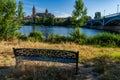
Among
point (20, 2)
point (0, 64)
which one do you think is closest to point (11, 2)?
point (20, 2)

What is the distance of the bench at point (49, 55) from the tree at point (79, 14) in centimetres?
1726

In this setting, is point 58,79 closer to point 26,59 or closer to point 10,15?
point 26,59

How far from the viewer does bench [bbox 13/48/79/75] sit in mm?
6078

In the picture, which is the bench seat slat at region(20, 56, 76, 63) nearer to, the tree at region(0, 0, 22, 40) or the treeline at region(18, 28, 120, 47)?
the treeline at region(18, 28, 120, 47)

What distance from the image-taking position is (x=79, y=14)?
23438 millimetres

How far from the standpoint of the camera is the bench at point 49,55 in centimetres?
608

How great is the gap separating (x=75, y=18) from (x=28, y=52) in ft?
57.2

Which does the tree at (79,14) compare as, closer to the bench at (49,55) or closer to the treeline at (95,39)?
the treeline at (95,39)

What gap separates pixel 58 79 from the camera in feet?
18.7

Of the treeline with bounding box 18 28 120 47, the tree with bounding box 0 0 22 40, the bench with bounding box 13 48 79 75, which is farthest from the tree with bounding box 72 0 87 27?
the bench with bounding box 13 48 79 75

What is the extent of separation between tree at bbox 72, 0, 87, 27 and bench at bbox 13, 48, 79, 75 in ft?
56.6

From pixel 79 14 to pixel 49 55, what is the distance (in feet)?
57.7

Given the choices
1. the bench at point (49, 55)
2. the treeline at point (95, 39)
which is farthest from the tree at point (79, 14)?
the bench at point (49, 55)

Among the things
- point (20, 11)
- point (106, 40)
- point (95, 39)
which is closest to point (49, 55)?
point (106, 40)
